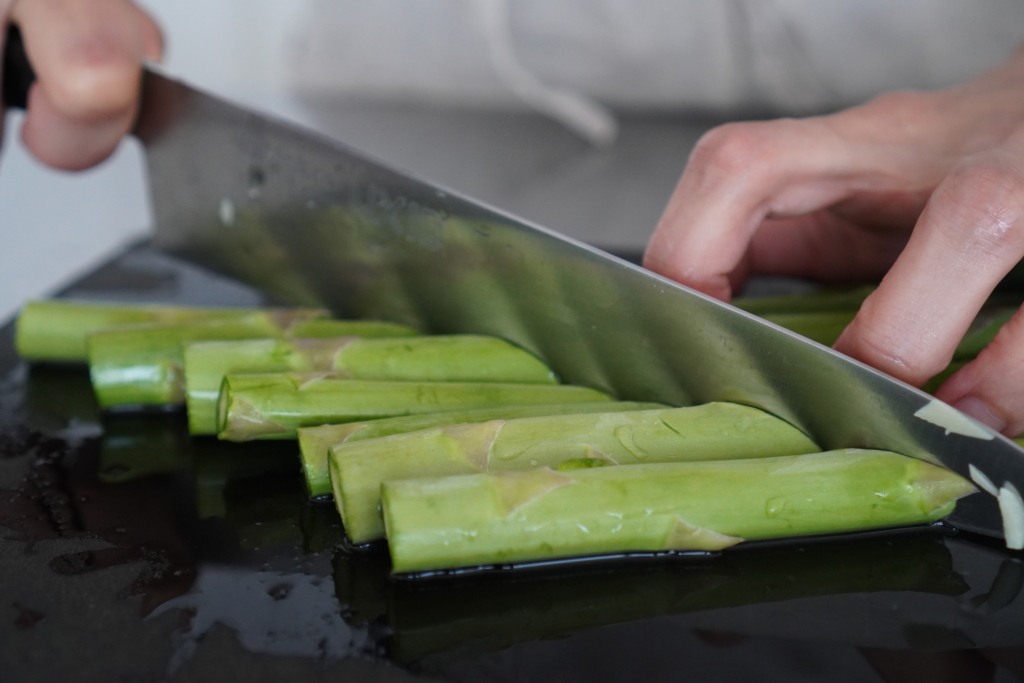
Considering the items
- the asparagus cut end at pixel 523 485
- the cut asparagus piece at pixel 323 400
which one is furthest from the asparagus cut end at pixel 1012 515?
the cut asparagus piece at pixel 323 400

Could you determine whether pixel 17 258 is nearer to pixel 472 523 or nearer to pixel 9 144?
pixel 9 144

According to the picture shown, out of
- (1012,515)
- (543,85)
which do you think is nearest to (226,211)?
(1012,515)

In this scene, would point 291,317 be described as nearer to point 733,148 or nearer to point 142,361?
point 142,361

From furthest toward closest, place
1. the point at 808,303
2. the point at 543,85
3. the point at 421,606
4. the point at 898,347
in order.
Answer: the point at 543,85, the point at 808,303, the point at 898,347, the point at 421,606

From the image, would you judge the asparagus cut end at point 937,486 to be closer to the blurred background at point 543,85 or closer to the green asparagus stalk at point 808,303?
the green asparagus stalk at point 808,303

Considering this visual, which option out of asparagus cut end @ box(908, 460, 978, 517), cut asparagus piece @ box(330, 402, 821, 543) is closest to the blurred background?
cut asparagus piece @ box(330, 402, 821, 543)

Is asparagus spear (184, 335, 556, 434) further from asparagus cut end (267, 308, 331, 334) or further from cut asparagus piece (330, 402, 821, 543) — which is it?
cut asparagus piece (330, 402, 821, 543)

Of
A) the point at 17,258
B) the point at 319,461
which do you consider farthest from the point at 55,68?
the point at 17,258
